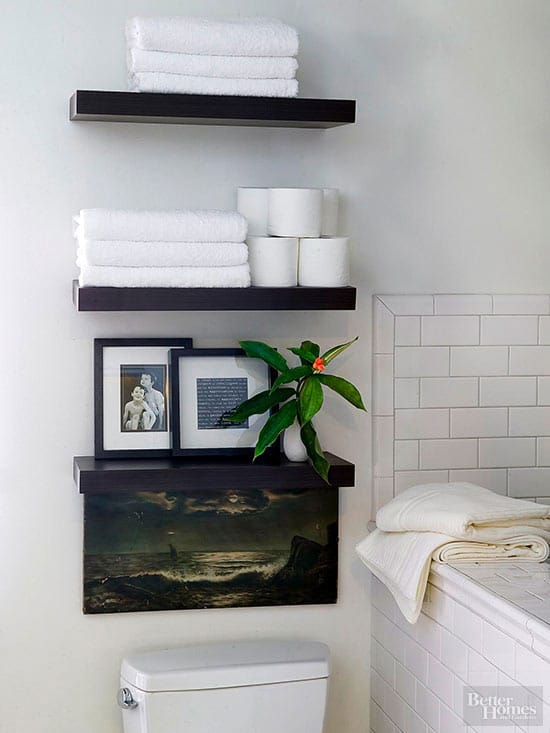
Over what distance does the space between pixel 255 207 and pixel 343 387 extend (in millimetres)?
460

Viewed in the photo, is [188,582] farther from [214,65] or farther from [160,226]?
[214,65]

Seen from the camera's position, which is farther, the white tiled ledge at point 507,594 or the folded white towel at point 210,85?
the folded white towel at point 210,85

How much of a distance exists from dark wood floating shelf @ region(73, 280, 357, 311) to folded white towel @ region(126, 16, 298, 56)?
500mm

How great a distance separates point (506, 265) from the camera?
261 centimetres

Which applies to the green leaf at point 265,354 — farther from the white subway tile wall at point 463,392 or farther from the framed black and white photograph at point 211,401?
the white subway tile wall at point 463,392

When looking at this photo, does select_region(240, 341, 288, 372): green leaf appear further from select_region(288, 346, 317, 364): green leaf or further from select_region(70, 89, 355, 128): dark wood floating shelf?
select_region(70, 89, 355, 128): dark wood floating shelf

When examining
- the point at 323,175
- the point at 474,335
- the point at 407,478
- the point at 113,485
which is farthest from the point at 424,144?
the point at 113,485

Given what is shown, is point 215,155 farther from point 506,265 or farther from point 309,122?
point 506,265

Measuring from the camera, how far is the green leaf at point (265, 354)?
7.65ft

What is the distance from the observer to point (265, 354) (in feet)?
7.66

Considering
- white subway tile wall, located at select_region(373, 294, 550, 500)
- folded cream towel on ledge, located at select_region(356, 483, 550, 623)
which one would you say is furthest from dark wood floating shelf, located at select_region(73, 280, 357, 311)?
folded cream towel on ledge, located at select_region(356, 483, 550, 623)

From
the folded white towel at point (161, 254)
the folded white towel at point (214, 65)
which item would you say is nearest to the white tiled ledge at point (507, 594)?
the folded white towel at point (161, 254)

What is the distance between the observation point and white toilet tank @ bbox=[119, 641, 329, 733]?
7.48 feet

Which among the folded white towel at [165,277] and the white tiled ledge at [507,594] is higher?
the folded white towel at [165,277]
